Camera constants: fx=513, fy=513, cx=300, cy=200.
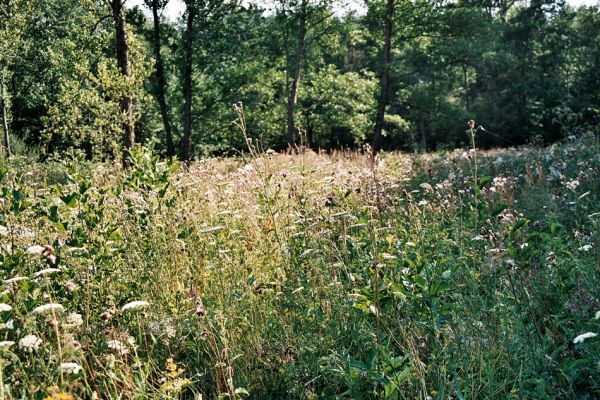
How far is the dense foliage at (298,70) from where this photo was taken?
1761 cm

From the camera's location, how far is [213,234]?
4043 millimetres

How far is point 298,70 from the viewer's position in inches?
824

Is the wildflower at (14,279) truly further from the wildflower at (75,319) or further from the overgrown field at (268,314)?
the wildflower at (75,319)

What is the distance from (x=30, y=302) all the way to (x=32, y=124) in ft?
104

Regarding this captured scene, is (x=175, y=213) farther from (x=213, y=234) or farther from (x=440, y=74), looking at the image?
(x=440, y=74)

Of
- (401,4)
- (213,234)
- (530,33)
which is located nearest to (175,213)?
(213,234)

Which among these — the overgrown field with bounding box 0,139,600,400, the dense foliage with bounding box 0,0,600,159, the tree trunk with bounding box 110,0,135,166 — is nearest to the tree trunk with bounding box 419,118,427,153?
the dense foliage with bounding box 0,0,600,159

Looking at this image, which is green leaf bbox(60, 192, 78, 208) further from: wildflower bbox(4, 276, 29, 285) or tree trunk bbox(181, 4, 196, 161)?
tree trunk bbox(181, 4, 196, 161)

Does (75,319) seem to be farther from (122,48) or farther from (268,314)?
(122,48)

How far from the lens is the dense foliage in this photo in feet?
57.8

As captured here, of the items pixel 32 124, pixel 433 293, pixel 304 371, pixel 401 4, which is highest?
pixel 401 4

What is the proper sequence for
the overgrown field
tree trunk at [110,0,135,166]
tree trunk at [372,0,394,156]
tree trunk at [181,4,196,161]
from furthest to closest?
tree trunk at [181,4,196,161], tree trunk at [372,0,394,156], tree trunk at [110,0,135,166], the overgrown field

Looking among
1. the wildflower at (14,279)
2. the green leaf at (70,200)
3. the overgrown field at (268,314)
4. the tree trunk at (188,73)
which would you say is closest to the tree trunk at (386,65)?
the tree trunk at (188,73)

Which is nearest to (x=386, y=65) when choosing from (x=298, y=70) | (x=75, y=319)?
(x=298, y=70)
